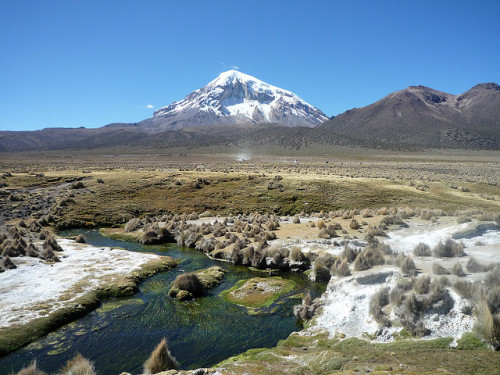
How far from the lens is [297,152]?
15650cm

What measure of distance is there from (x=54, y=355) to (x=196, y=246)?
14.1m

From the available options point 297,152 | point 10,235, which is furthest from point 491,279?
point 297,152

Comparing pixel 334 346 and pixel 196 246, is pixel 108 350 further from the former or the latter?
pixel 196 246

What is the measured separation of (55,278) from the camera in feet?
50.9

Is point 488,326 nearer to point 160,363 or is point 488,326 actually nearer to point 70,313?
point 160,363

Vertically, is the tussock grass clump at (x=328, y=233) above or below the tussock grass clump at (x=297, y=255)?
above

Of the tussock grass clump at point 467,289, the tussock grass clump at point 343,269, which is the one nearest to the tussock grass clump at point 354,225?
the tussock grass clump at point 343,269

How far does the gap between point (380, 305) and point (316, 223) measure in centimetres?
1508

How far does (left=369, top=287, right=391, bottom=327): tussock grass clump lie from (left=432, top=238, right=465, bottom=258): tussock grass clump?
506 cm

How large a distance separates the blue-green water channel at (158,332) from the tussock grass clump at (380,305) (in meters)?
3.06

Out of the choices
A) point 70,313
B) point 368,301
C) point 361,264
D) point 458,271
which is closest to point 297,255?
point 361,264

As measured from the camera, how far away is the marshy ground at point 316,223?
328 inches

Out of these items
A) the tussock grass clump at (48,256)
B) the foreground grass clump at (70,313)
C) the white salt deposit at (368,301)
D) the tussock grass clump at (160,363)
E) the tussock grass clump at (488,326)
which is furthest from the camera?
the tussock grass clump at (48,256)

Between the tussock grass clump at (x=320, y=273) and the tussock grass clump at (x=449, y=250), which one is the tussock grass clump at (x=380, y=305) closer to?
the tussock grass clump at (x=449, y=250)
